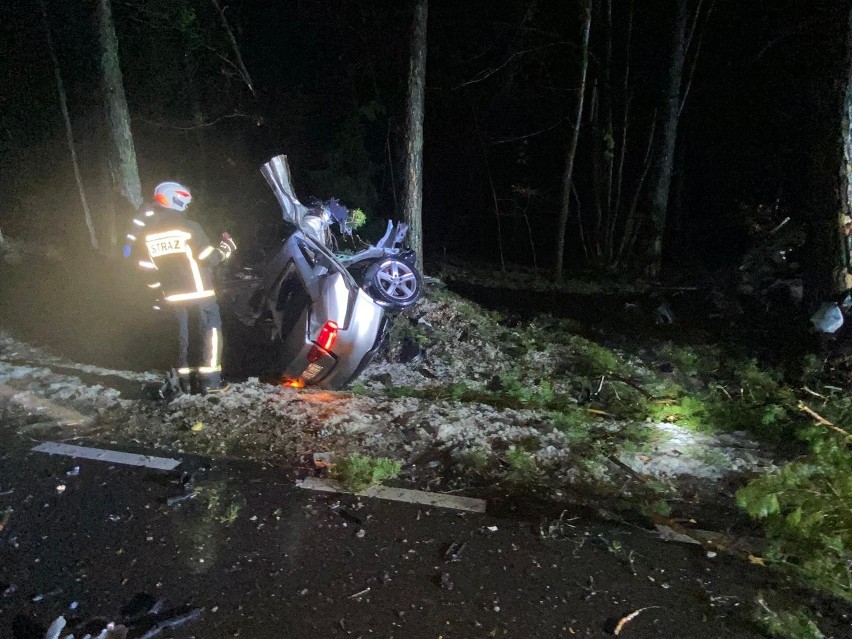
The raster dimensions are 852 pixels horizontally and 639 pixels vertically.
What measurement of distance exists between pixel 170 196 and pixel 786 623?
17.9 feet

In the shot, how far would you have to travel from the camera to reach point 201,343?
5.72 metres

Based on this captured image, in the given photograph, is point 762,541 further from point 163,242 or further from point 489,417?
point 163,242

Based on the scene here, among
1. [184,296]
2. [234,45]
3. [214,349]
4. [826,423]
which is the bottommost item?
[826,423]

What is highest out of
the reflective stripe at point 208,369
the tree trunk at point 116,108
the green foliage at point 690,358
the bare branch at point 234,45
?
the bare branch at point 234,45

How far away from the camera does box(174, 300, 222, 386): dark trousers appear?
5.71m

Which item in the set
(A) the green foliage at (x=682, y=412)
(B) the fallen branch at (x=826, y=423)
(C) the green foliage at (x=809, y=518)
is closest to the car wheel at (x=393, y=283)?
(A) the green foliage at (x=682, y=412)

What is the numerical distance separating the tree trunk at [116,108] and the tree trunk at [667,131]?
1099 centimetres

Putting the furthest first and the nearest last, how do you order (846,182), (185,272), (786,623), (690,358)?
(690,358) < (846,182) < (185,272) < (786,623)

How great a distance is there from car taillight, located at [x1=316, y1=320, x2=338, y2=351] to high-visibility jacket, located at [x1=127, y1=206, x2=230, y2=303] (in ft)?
3.96

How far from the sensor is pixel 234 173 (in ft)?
47.4

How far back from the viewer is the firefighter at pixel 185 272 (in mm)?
5570

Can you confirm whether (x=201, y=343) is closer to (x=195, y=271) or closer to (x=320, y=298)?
(x=195, y=271)

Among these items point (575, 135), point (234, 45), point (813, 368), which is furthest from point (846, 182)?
point (234, 45)

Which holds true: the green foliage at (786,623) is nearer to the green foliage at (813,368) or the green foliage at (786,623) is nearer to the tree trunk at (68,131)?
the green foliage at (813,368)
